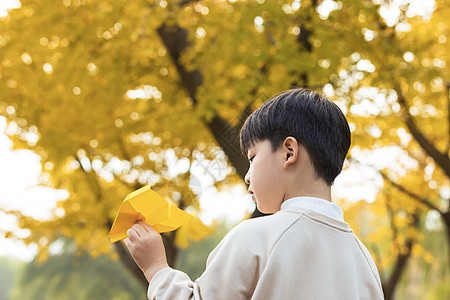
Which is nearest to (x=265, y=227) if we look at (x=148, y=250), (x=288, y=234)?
(x=288, y=234)

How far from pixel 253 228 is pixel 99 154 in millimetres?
5479

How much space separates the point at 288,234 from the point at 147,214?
14.9 inches

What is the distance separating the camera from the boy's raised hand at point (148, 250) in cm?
135

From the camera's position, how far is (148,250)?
1359mm

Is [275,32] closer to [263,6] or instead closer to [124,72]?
[263,6]

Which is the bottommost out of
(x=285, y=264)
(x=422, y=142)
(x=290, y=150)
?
(x=422, y=142)

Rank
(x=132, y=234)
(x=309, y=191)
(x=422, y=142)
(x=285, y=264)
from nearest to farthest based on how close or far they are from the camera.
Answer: (x=285, y=264)
(x=309, y=191)
(x=132, y=234)
(x=422, y=142)

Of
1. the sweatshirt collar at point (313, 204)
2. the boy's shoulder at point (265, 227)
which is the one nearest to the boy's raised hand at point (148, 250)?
the boy's shoulder at point (265, 227)

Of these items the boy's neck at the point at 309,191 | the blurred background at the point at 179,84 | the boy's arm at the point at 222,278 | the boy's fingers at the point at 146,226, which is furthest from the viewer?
the blurred background at the point at 179,84

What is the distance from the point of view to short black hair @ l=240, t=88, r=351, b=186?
129 centimetres

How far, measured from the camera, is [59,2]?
16.4ft

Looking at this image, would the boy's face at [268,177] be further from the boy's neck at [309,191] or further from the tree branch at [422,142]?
the tree branch at [422,142]

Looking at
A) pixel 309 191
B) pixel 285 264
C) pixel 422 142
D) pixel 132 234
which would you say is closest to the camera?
pixel 285 264

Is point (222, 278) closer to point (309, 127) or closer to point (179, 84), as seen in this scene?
point (309, 127)
